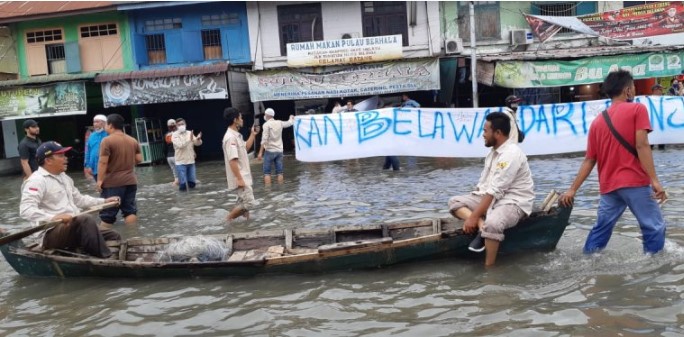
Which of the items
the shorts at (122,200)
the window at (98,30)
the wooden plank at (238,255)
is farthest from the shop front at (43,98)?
the wooden plank at (238,255)

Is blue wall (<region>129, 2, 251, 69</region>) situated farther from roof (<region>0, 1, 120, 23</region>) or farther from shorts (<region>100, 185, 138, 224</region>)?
shorts (<region>100, 185, 138, 224</region>)

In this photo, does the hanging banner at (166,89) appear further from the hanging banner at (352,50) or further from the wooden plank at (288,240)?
the wooden plank at (288,240)

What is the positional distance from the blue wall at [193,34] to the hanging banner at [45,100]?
2.48 m

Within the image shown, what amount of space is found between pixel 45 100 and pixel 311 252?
17803 mm

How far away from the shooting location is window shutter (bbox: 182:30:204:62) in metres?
21.3

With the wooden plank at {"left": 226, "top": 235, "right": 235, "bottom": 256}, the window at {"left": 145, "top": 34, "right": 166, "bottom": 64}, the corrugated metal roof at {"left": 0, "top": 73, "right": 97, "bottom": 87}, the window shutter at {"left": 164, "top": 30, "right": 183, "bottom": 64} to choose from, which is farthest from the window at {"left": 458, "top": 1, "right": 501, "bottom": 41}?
the wooden plank at {"left": 226, "top": 235, "right": 235, "bottom": 256}

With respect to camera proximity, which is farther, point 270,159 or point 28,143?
point 270,159

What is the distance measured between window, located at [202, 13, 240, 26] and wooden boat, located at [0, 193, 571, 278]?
51.4ft

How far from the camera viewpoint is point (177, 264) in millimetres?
6086

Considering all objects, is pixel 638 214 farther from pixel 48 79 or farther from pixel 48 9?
pixel 48 9

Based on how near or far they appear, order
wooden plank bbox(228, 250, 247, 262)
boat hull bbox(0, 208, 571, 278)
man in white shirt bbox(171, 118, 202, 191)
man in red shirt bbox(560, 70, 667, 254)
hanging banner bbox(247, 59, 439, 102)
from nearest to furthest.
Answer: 1. man in red shirt bbox(560, 70, 667, 254)
2. boat hull bbox(0, 208, 571, 278)
3. wooden plank bbox(228, 250, 247, 262)
4. man in white shirt bbox(171, 118, 202, 191)
5. hanging banner bbox(247, 59, 439, 102)

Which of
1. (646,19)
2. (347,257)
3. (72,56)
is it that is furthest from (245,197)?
(72,56)

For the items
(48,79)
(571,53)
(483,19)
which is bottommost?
(571,53)

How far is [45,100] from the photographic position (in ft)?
67.6
